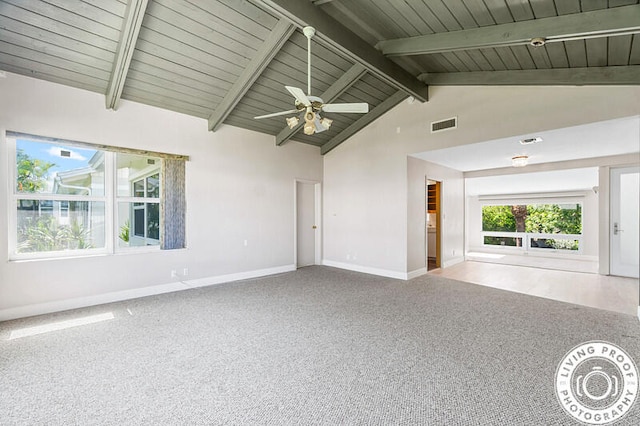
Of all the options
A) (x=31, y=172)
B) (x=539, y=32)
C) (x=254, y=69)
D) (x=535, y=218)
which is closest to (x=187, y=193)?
(x=31, y=172)

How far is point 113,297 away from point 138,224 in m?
1.16

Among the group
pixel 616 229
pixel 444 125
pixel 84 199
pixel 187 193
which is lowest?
pixel 616 229

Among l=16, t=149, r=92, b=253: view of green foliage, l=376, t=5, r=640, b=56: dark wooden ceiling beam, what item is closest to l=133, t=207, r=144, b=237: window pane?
l=16, t=149, r=92, b=253: view of green foliage

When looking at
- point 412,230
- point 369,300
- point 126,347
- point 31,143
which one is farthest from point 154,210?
point 412,230

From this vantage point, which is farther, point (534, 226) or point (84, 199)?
point (534, 226)

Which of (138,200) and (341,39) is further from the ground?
(341,39)

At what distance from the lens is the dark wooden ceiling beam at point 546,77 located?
3490 mm

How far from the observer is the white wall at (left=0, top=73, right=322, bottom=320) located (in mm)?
3686

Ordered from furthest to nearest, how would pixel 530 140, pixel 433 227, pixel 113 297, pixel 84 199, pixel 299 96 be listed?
1. pixel 433 227
2. pixel 530 140
3. pixel 113 297
4. pixel 84 199
5. pixel 299 96

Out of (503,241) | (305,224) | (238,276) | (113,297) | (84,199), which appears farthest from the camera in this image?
(503,241)

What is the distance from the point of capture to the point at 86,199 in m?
4.22

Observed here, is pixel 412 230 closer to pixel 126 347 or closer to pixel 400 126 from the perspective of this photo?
pixel 400 126

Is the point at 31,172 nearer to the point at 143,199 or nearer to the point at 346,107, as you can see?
the point at 143,199

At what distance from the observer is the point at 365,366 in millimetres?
2463
